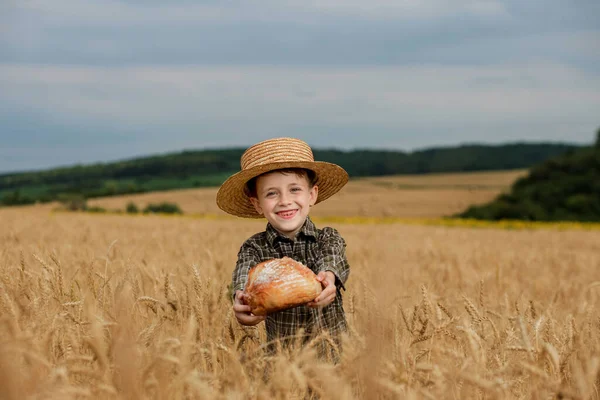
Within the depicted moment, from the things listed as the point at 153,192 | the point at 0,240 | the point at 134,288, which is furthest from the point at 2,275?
the point at 153,192

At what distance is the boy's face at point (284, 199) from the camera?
8.14 ft

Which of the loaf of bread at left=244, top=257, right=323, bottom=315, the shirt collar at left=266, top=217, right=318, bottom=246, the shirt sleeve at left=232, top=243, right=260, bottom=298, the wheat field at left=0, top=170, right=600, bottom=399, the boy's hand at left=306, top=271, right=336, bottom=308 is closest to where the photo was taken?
the wheat field at left=0, top=170, right=600, bottom=399

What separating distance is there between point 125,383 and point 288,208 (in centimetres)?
129

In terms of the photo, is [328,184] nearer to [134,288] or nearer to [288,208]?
[288,208]

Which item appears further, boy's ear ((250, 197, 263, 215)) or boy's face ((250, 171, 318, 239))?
boy's ear ((250, 197, 263, 215))

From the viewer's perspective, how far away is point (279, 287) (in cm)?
207

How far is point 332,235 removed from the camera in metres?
2.65

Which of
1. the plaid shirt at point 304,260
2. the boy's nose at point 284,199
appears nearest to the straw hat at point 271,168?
the boy's nose at point 284,199

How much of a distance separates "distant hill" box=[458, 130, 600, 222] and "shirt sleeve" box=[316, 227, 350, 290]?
929 inches

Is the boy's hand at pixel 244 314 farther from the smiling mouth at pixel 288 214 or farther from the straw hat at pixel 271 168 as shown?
the straw hat at pixel 271 168

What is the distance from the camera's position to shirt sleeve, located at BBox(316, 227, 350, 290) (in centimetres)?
242

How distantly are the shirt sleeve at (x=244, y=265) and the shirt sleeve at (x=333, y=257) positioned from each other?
310 millimetres

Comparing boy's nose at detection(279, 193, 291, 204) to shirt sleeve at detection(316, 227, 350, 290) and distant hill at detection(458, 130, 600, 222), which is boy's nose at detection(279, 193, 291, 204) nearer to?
shirt sleeve at detection(316, 227, 350, 290)

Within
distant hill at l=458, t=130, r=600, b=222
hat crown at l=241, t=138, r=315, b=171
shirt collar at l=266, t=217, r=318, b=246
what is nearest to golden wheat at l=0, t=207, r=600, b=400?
shirt collar at l=266, t=217, r=318, b=246
